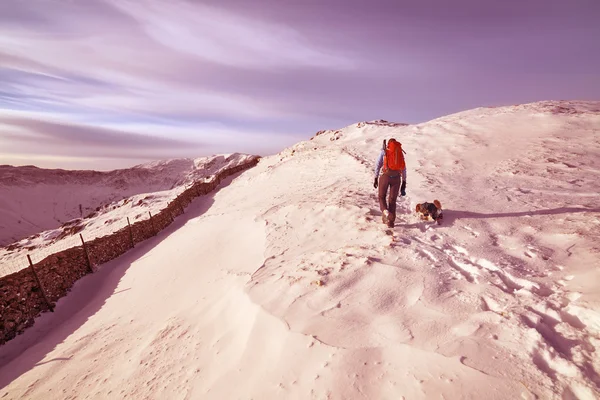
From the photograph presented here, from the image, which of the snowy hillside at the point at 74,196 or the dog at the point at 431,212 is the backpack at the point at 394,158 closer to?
the dog at the point at 431,212

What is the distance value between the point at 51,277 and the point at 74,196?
41.3 meters

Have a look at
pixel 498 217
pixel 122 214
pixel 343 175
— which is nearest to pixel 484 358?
pixel 498 217

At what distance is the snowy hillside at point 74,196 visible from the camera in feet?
67.5

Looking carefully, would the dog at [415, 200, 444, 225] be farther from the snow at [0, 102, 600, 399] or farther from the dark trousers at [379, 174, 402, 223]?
the dark trousers at [379, 174, 402, 223]

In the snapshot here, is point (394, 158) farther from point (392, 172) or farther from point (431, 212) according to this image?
point (431, 212)

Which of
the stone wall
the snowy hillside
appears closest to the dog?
the stone wall

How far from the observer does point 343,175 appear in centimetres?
1138

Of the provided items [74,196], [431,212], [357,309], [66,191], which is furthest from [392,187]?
[66,191]

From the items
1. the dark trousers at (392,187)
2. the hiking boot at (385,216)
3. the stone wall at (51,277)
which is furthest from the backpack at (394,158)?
the stone wall at (51,277)

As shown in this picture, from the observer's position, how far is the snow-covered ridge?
29.1 meters

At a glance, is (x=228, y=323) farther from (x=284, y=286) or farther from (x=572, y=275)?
(x=572, y=275)

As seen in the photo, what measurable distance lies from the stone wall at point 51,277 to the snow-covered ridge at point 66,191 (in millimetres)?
12628

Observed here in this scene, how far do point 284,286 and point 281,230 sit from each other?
9.44 feet

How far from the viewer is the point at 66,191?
3969 cm
